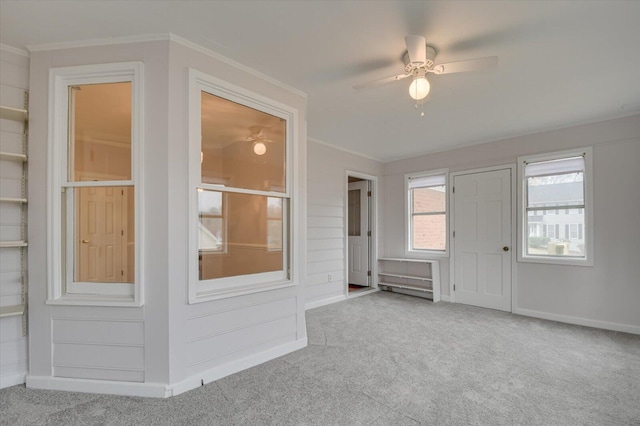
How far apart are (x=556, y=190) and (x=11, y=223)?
5.76 m

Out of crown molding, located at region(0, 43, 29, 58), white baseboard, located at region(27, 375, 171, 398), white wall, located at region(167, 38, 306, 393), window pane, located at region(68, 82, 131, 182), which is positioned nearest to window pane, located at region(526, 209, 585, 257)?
white wall, located at region(167, 38, 306, 393)

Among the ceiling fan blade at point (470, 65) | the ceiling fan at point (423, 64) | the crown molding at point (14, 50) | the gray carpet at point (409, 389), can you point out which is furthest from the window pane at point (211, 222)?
the ceiling fan blade at point (470, 65)

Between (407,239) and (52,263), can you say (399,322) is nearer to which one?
(407,239)

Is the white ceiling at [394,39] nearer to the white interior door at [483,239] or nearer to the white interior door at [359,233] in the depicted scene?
the white interior door at [483,239]

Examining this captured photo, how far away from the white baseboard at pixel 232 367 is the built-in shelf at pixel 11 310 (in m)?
1.23

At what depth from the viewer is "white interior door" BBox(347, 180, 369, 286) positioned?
5.90 meters

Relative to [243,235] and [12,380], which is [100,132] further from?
[12,380]

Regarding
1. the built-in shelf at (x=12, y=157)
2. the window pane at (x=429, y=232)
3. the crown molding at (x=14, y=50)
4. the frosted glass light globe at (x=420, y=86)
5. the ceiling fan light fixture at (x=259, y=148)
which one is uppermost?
the crown molding at (x=14, y=50)

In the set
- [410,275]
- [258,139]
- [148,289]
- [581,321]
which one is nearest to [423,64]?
[258,139]

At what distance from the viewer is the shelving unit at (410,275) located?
199 inches

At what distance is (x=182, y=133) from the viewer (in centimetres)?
230

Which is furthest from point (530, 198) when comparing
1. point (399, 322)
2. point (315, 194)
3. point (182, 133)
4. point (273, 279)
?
point (182, 133)

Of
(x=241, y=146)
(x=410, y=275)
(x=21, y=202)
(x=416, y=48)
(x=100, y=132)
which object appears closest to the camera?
(x=416, y=48)

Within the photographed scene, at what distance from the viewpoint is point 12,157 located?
7.36ft
